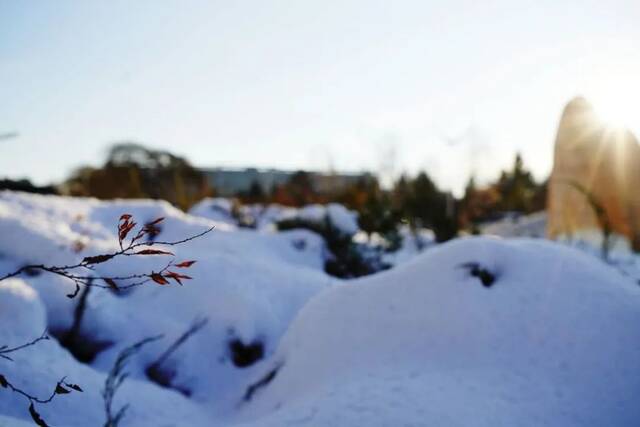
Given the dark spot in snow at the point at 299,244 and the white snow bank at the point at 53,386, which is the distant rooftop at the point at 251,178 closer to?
Answer: the dark spot in snow at the point at 299,244

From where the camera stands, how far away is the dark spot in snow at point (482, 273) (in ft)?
8.13

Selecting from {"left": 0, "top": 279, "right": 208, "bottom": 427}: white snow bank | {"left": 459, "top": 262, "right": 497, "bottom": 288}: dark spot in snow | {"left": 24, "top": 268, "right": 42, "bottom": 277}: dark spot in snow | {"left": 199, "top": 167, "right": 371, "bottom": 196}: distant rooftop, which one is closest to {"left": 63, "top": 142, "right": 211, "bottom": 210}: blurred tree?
{"left": 24, "top": 268, "right": 42, "bottom": 277}: dark spot in snow

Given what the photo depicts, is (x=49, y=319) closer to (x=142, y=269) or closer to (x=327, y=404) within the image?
(x=142, y=269)

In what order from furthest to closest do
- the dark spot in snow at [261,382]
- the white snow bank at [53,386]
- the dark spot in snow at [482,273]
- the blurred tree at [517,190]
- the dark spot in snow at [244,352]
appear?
the blurred tree at [517,190], the dark spot in snow at [244,352], the dark spot in snow at [261,382], the dark spot in snow at [482,273], the white snow bank at [53,386]

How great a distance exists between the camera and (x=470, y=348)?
216 centimetres

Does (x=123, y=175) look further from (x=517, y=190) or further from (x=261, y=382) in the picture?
(x=517, y=190)

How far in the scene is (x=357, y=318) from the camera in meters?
2.57

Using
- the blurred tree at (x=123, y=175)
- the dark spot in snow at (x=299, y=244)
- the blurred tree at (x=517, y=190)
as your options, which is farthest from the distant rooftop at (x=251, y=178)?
the dark spot in snow at (x=299, y=244)

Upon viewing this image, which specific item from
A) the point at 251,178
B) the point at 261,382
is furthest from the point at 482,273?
the point at 251,178

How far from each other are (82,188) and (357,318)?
553 inches

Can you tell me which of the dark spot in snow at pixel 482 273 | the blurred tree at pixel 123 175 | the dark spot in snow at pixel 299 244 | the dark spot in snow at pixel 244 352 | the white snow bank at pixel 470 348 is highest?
the dark spot in snow at pixel 482 273

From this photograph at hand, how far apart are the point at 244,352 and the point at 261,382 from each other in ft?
2.83

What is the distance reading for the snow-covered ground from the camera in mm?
1854

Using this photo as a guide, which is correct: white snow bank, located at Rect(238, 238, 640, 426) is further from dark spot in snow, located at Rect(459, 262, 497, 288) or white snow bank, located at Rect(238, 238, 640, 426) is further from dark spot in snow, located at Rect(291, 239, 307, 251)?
dark spot in snow, located at Rect(291, 239, 307, 251)
